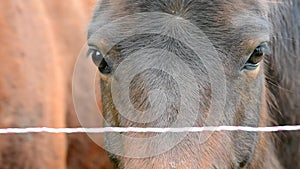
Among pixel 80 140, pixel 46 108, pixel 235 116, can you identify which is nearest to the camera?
pixel 235 116

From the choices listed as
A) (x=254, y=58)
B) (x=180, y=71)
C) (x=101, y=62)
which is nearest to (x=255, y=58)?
(x=254, y=58)

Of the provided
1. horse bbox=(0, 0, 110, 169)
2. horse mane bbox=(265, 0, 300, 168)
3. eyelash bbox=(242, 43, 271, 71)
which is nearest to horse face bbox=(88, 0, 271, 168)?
eyelash bbox=(242, 43, 271, 71)

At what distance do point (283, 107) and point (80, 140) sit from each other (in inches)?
60.5

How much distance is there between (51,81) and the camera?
399 centimetres

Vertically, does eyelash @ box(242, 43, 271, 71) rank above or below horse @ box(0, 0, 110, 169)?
above

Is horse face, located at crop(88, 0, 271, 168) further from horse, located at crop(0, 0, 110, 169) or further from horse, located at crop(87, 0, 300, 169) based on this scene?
horse, located at crop(0, 0, 110, 169)

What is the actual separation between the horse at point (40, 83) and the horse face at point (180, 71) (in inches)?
41.9

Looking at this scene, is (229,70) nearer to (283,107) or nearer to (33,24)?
(283,107)

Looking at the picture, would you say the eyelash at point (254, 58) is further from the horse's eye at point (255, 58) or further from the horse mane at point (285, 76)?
the horse mane at point (285, 76)

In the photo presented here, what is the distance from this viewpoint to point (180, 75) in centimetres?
239

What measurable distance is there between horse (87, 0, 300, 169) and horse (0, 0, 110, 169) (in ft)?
3.07

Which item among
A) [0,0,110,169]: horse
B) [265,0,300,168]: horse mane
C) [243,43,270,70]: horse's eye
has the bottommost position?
[0,0,110,169]: horse

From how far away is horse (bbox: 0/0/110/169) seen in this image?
3631 millimetres

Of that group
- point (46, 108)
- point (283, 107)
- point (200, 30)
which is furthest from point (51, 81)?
point (200, 30)
